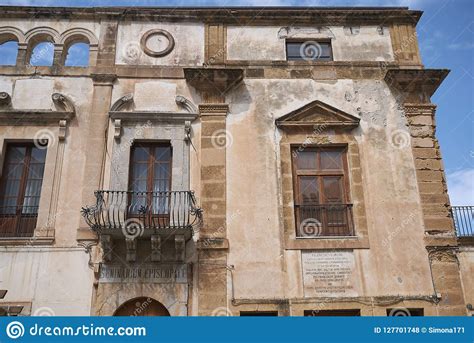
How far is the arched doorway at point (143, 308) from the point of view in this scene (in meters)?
10.3

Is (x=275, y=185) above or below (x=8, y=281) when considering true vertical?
above

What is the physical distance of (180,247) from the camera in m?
10.5

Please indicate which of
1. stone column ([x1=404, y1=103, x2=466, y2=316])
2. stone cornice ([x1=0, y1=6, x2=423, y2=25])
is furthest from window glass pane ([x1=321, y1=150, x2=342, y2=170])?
stone cornice ([x1=0, y1=6, x2=423, y2=25])

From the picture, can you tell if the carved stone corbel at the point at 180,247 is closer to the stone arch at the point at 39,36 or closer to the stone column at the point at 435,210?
the stone column at the point at 435,210

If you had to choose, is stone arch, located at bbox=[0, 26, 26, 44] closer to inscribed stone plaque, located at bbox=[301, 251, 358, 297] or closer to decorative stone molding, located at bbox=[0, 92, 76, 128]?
decorative stone molding, located at bbox=[0, 92, 76, 128]

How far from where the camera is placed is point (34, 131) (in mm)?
11617

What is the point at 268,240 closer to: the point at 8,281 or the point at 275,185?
the point at 275,185

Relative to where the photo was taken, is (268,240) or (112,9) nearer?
(268,240)

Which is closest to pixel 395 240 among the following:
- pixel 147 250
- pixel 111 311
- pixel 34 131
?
pixel 147 250

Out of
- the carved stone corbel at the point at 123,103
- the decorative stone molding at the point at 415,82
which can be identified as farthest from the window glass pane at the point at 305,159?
the carved stone corbel at the point at 123,103

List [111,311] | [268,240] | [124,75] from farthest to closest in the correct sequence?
[124,75], [268,240], [111,311]

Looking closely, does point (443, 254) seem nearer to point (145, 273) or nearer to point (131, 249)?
point (145, 273)

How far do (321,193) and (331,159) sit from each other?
35.5 inches

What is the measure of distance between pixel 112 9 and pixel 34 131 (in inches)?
143
